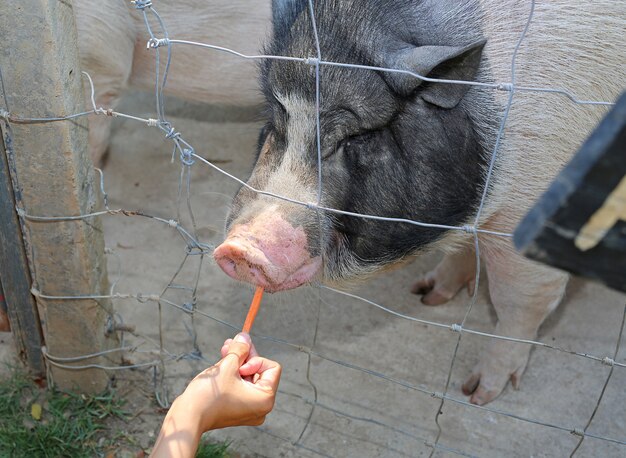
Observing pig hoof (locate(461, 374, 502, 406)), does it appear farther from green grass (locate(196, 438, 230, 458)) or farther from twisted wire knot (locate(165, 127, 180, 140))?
twisted wire knot (locate(165, 127, 180, 140))

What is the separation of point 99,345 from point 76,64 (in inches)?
39.4

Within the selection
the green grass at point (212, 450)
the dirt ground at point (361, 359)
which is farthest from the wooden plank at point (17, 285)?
the green grass at point (212, 450)

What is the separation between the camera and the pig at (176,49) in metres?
3.34

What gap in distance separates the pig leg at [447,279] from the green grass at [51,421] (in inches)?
58.3

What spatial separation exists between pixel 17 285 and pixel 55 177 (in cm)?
52

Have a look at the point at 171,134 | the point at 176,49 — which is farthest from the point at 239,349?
the point at 176,49

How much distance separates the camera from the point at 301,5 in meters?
2.31

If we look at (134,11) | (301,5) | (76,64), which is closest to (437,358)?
(301,5)

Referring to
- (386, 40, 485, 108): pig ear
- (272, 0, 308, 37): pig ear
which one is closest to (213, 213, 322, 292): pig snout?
(386, 40, 485, 108): pig ear

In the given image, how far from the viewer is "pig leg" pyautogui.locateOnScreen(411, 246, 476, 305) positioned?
3396 millimetres

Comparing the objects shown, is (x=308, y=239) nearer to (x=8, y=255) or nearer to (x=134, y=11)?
(x=8, y=255)

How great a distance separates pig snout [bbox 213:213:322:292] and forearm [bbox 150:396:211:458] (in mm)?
515

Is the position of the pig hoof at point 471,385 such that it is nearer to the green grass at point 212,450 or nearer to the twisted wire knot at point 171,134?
the green grass at point 212,450

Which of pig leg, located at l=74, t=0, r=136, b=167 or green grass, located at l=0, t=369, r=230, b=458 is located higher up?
pig leg, located at l=74, t=0, r=136, b=167
